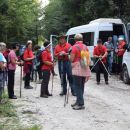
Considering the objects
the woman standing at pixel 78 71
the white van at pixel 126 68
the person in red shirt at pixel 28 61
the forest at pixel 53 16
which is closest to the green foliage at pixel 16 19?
the forest at pixel 53 16

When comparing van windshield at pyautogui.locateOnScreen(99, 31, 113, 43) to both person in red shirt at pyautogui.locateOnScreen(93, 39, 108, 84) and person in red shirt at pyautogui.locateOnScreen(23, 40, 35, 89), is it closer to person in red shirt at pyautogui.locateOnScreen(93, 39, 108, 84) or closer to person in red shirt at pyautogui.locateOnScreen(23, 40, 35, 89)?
person in red shirt at pyautogui.locateOnScreen(93, 39, 108, 84)

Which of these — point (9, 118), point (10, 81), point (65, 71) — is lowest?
point (9, 118)

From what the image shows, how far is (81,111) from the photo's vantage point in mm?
11867

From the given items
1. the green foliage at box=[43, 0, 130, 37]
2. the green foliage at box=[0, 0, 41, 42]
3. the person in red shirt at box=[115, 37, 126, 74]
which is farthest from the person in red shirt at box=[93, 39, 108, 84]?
the green foliage at box=[0, 0, 41, 42]

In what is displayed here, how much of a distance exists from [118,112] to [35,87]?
232 inches

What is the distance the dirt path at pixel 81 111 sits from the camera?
399 inches

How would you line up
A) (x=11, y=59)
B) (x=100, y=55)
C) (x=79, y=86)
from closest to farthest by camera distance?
(x=79, y=86), (x=11, y=59), (x=100, y=55)

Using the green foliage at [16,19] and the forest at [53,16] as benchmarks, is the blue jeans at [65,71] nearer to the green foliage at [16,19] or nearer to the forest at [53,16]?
the forest at [53,16]

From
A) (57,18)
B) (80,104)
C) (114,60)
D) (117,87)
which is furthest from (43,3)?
(80,104)

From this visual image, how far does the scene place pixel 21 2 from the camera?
55969mm

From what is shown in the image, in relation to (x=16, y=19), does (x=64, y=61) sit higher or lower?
lower

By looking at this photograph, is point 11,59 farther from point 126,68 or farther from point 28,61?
point 126,68

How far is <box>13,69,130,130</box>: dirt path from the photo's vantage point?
33.2 feet

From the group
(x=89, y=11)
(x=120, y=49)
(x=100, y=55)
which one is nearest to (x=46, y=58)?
(x=100, y=55)
